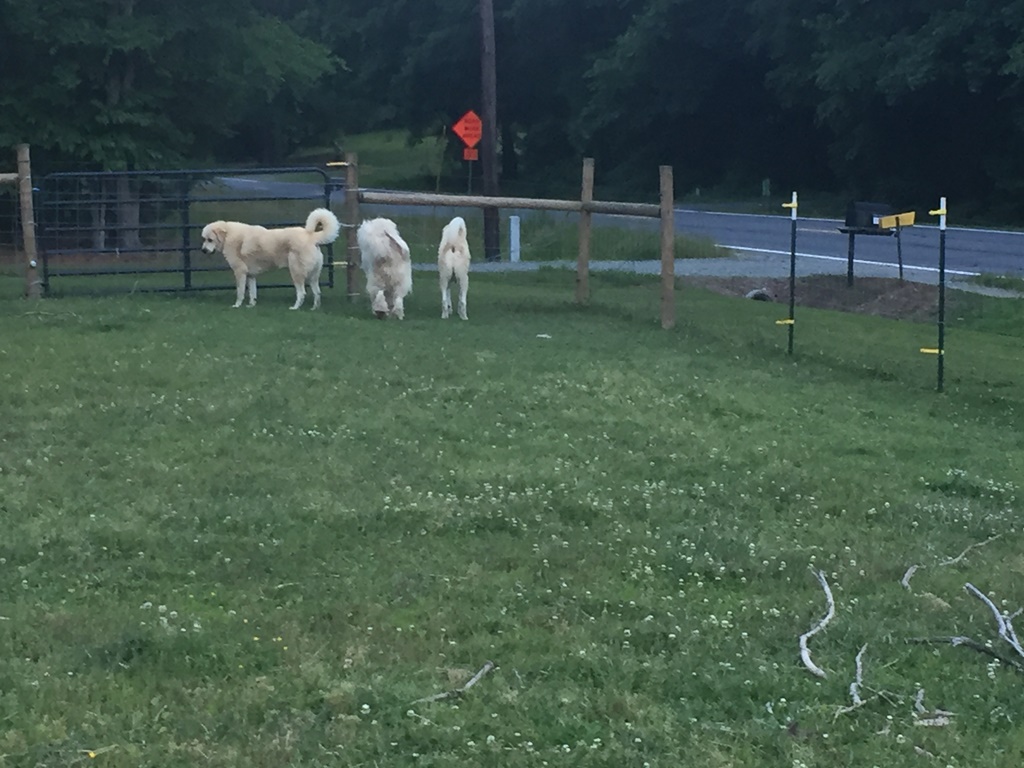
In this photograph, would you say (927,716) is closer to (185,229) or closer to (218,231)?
(218,231)

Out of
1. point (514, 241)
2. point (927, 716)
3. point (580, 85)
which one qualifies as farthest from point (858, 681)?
point (580, 85)

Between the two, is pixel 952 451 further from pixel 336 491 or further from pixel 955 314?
pixel 955 314

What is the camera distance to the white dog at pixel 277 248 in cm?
1444

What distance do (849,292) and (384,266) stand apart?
273 inches

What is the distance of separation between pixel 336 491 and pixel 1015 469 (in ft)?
13.4

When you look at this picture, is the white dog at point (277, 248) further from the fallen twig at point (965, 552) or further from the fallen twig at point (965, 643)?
the fallen twig at point (965, 643)

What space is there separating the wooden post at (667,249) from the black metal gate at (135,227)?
4116 millimetres

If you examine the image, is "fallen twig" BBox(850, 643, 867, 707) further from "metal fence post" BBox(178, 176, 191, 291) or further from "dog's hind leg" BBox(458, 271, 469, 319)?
"metal fence post" BBox(178, 176, 191, 291)

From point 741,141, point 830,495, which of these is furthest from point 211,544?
point 741,141

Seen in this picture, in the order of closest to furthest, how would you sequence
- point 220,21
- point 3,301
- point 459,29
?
1. point 3,301
2. point 220,21
3. point 459,29

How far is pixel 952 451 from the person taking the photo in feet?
27.2

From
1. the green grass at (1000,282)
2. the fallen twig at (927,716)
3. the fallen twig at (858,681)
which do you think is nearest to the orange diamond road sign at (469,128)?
the green grass at (1000,282)

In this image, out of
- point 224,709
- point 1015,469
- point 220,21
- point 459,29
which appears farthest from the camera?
point 459,29

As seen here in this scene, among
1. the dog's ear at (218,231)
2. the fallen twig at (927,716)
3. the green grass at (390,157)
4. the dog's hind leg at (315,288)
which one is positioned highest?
the green grass at (390,157)
